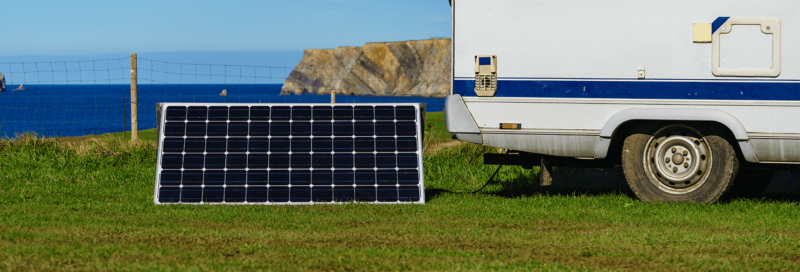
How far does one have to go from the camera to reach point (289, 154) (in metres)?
7.97

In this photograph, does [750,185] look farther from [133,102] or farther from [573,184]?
[133,102]

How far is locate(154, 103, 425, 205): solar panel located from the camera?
7777mm

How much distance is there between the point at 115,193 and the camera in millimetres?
8766

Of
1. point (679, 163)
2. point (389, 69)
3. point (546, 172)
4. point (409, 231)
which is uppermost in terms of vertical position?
point (389, 69)

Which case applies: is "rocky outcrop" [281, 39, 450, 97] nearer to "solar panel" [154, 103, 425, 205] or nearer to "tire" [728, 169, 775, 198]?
"tire" [728, 169, 775, 198]

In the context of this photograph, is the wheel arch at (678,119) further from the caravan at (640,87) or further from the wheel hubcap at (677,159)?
the wheel hubcap at (677,159)

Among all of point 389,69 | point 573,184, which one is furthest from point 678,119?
point 389,69

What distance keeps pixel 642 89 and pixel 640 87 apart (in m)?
0.03

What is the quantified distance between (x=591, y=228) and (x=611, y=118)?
1.64m

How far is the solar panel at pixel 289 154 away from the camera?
7777 millimetres

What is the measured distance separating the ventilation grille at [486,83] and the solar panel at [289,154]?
720 millimetres

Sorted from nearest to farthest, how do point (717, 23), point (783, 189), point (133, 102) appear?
1. point (717, 23)
2. point (783, 189)
3. point (133, 102)

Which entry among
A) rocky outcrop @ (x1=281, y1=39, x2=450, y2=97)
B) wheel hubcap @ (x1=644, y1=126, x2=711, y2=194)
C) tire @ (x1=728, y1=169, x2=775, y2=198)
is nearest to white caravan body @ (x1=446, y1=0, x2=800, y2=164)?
wheel hubcap @ (x1=644, y1=126, x2=711, y2=194)

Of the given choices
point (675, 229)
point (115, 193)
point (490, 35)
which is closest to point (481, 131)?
point (490, 35)
